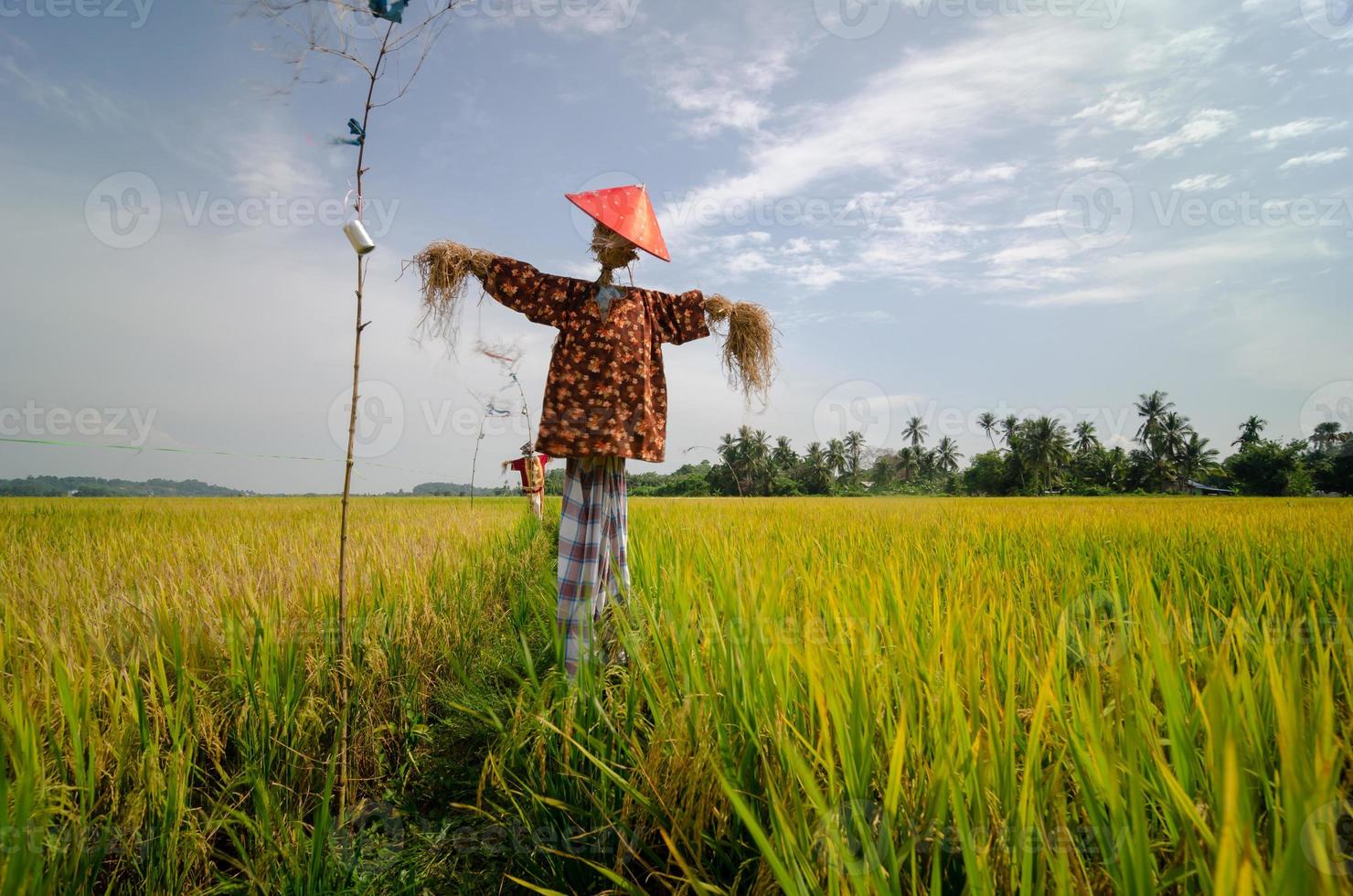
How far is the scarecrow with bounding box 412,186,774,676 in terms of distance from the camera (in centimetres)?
233

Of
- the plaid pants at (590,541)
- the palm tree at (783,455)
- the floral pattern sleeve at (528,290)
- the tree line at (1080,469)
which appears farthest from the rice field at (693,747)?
the palm tree at (783,455)

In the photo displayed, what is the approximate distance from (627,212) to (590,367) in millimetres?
697

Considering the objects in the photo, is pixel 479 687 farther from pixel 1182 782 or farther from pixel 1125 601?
pixel 1125 601

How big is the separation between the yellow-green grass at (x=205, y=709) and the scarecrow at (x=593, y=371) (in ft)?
2.19

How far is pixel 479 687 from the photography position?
2.24 metres

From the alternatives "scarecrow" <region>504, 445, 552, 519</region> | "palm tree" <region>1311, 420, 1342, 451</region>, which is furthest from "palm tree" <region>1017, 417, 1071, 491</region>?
"scarecrow" <region>504, 445, 552, 519</region>

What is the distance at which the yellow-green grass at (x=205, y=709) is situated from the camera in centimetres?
118

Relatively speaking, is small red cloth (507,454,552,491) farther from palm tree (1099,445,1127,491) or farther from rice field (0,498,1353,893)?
palm tree (1099,445,1127,491)

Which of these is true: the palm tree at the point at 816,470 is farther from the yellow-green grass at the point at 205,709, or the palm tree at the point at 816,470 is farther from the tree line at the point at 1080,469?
the yellow-green grass at the point at 205,709

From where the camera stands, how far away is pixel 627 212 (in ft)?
8.04

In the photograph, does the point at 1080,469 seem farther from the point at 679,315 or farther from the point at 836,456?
the point at 679,315

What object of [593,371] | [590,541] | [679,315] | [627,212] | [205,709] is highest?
[627,212]

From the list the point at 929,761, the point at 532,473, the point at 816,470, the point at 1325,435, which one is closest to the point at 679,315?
the point at 929,761

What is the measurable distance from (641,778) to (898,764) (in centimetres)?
71
